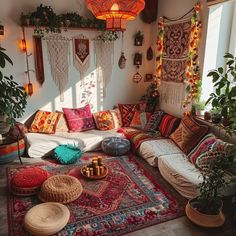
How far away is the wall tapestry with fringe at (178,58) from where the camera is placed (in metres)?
3.34

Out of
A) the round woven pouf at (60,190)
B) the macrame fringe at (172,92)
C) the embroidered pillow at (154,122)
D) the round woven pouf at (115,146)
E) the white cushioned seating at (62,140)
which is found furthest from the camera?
the embroidered pillow at (154,122)

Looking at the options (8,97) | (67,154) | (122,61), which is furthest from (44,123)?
(122,61)

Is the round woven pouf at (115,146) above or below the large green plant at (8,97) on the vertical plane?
below

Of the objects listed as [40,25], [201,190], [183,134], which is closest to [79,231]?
[201,190]

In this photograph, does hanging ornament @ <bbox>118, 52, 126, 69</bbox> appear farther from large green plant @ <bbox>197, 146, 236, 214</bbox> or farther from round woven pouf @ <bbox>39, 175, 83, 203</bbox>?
large green plant @ <bbox>197, 146, 236, 214</bbox>

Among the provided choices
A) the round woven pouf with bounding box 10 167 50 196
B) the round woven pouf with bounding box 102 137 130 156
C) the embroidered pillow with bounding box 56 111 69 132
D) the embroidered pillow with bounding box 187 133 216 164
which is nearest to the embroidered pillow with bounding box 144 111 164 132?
the round woven pouf with bounding box 102 137 130 156

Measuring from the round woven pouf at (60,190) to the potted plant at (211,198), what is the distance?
120 centimetres

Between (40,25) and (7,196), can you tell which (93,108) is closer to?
(40,25)

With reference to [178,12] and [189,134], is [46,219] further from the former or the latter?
[178,12]

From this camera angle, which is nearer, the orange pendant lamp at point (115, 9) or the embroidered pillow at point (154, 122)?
the orange pendant lamp at point (115, 9)

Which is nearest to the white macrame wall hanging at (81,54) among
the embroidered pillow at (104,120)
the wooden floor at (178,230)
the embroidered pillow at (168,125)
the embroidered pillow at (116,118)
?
the embroidered pillow at (104,120)

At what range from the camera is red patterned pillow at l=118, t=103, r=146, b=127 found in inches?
172

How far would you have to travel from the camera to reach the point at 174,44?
380 centimetres

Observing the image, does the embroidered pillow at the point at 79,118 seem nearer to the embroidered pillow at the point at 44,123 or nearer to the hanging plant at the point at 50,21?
the embroidered pillow at the point at 44,123
